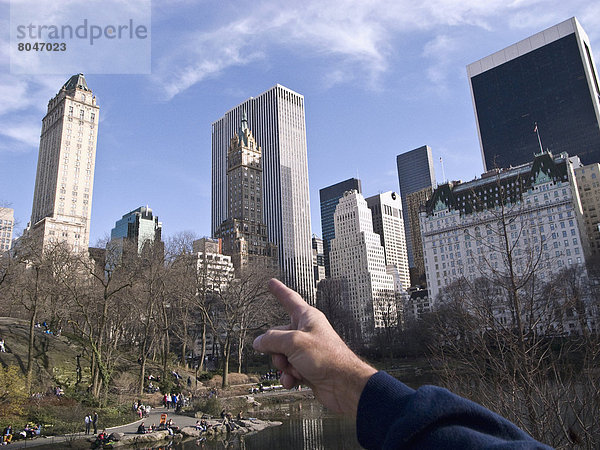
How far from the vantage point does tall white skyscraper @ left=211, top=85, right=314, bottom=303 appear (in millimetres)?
155250

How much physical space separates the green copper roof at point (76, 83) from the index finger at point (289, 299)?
152 m

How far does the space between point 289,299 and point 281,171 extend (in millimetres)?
164684

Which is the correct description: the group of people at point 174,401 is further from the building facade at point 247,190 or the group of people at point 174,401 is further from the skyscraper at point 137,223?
the skyscraper at point 137,223

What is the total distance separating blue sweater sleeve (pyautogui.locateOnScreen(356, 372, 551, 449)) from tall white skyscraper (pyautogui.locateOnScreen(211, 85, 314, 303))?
144490mm

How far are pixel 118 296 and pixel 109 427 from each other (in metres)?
12.5

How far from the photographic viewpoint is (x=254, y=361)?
2579 inches

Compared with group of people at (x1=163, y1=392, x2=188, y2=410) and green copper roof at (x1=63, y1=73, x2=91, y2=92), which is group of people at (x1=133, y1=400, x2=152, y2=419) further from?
green copper roof at (x1=63, y1=73, x2=91, y2=92)

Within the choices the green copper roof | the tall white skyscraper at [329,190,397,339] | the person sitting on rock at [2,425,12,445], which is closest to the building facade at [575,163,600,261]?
the tall white skyscraper at [329,190,397,339]

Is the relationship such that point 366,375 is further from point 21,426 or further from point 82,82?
point 82,82

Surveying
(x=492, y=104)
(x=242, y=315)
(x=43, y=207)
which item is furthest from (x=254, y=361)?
(x=492, y=104)

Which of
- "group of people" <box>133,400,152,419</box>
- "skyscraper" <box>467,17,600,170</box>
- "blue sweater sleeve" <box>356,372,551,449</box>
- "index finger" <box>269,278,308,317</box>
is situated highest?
"skyscraper" <box>467,17,600,170</box>

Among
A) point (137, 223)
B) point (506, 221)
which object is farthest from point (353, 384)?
point (137, 223)

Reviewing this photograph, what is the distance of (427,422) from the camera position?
1458mm

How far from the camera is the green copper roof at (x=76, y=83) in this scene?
133 meters
